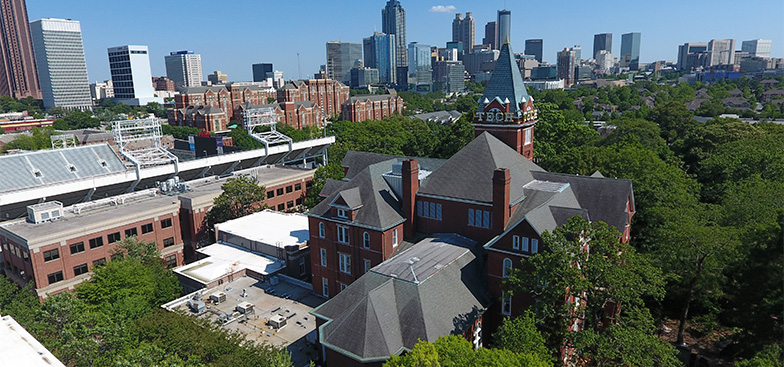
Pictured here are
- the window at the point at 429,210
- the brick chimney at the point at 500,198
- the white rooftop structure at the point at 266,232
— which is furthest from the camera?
the white rooftop structure at the point at 266,232

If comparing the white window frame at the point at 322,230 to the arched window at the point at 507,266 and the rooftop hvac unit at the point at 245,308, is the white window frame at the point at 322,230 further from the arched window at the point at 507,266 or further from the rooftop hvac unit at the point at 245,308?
the arched window at the point at 507,266

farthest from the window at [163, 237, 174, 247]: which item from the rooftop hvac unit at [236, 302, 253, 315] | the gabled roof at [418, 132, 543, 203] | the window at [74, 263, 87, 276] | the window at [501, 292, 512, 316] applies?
the window at [501, 292, 512, 316]

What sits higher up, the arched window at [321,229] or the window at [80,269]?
the arched window at [321,229]

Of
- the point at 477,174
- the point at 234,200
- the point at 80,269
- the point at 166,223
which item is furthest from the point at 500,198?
the point at 80,269

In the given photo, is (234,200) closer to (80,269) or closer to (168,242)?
(168,242)

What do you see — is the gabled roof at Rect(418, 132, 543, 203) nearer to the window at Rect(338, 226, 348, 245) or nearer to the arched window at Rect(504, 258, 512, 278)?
the arched window at Rect(504, 258, 512, 278)

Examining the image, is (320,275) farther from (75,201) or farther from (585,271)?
(75,201)

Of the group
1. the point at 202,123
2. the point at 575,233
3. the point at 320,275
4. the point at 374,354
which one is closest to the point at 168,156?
the point at 320,275

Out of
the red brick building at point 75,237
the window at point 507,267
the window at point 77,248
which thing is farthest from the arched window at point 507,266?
the window at point 77,248

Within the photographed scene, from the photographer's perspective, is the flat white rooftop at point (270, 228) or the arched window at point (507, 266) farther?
the flat white rooftop at point (270, 228)
